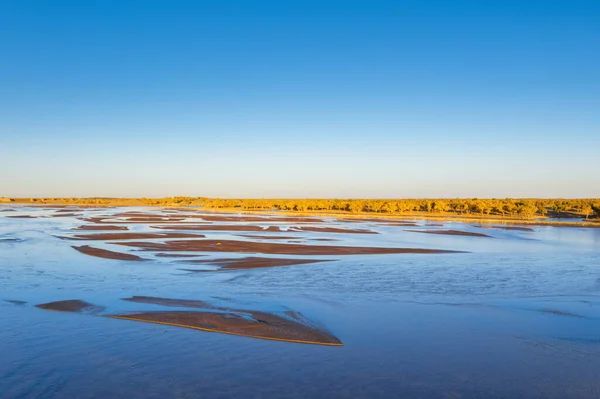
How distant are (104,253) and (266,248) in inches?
319

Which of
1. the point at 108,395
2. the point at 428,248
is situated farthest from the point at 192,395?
the point at 428,248

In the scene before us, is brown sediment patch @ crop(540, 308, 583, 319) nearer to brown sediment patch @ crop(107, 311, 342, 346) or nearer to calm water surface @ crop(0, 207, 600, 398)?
calm water surface @ crop(0, 207, 600, 398)

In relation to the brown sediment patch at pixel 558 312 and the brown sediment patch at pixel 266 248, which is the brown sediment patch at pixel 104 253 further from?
the brown sediment patch at pixel 558 312

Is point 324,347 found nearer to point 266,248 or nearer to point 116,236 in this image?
point 266,248

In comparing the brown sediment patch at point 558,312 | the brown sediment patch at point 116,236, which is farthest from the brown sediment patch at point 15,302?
the brown sediment patch at point 116,236

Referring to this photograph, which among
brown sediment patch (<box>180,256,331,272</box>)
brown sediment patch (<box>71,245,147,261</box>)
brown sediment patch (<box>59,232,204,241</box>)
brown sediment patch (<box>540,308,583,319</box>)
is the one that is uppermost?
brown sediment patch (<box>59,232,204,241</box>)

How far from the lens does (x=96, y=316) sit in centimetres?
1134

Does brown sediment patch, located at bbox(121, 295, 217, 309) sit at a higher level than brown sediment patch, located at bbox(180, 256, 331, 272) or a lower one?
lower

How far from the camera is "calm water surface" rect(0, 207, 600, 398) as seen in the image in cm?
764

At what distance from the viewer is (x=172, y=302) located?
1291 cm

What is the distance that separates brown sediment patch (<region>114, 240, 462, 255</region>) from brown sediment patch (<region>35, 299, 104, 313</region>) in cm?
1206

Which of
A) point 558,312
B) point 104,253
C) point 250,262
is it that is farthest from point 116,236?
point 558,312

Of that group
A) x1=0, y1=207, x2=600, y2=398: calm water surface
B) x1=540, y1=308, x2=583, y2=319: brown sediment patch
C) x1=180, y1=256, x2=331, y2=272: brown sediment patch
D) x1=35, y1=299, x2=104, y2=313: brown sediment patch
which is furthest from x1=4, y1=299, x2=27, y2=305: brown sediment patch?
x1=540, y1=308, x2=583, y2=319: brown sediment patch

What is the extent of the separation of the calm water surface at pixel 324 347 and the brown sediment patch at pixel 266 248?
5753mm
